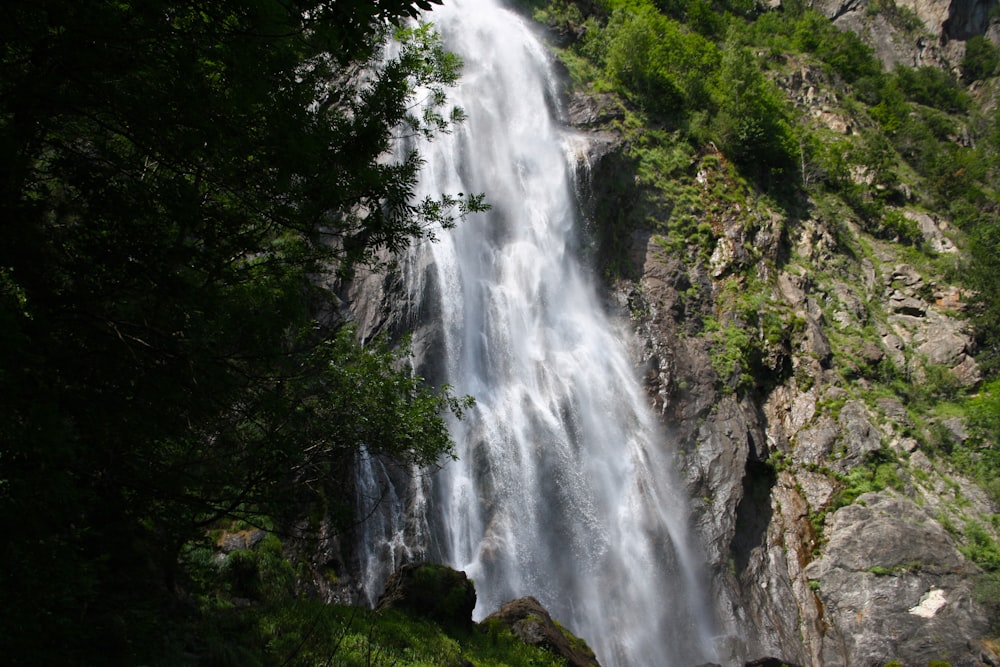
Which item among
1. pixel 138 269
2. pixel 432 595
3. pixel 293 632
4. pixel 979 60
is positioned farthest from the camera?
pixel 979 60

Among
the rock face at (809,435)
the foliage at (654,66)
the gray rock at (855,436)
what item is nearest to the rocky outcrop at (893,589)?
the rock face at (809,435)

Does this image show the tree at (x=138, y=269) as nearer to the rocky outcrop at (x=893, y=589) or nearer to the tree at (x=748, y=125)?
the rocky outcrop at (x=893, y=589)

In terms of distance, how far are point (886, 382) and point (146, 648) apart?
76.9ft

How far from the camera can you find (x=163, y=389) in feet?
11.4

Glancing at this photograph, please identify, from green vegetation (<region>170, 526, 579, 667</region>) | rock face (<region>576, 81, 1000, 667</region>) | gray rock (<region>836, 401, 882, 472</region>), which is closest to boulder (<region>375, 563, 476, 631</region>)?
green vegetation (<region>170, 526, 579, 667</region>)

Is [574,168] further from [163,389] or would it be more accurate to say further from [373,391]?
[163,389]

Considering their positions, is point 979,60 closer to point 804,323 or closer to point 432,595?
point 804,323

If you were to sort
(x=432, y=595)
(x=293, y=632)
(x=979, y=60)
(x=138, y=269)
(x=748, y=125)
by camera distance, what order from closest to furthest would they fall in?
(x=138, y=269), (x=293, y=632), (x=432, y=595), (x=748, y=125), (x=979, y=60)

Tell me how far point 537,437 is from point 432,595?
8.14 meters

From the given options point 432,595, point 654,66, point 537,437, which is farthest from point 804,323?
point 432,595

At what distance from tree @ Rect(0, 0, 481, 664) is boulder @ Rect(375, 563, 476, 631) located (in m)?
4.18

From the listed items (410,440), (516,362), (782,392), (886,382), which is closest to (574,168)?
(516,362)

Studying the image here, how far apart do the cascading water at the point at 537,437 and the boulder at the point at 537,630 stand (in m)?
3.71

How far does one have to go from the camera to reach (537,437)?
16.6 metres
